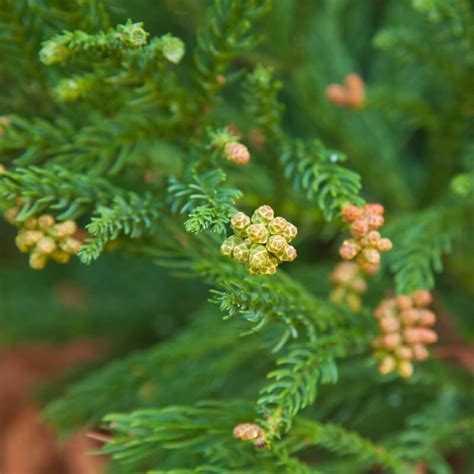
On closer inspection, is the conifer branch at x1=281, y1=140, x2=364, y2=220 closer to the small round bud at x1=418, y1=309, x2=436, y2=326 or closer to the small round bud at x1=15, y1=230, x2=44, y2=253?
the small round bud at x1=418, y1=309, x2=436, y2=326

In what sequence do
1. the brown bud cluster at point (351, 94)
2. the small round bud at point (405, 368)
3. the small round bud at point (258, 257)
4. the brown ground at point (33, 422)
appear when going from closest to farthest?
the small round bud at point (258, 257), the small round bud at point (405, 368), the brown bud cluster at point (351, 94), the brown ground at point (33, 422)

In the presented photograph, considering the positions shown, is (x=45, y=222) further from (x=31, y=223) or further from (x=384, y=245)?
(x=384, y=245)

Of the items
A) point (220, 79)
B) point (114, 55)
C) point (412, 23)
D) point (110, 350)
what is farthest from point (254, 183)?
point (110, 350)

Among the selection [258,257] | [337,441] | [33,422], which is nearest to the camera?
[258,257]

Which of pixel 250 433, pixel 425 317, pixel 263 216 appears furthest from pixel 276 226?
pixel 425 317

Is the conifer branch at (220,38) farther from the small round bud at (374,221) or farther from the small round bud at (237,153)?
the small round bud at (374,221)

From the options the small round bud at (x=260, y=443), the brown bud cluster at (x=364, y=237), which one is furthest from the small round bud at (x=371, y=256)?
the small round bud at (x=260, y=443)

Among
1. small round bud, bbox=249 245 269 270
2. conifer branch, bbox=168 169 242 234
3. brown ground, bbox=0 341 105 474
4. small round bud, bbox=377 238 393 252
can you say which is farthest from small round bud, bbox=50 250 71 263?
brown ground, bbox=0 341 105 474

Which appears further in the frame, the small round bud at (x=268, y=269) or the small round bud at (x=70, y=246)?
the small round bud at (x=70, y=246)
